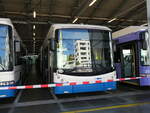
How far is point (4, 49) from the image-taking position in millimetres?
6113

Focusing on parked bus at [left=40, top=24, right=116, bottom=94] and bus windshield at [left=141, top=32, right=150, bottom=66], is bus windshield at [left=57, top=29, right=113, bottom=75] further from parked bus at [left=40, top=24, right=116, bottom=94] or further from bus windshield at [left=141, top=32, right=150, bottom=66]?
bus windshield at [left=141, top=32, right=150, bottom=66]

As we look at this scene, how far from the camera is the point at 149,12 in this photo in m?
4.79

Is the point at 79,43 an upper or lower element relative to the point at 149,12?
lower

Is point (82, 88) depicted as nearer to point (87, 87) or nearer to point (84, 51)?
point (87, 87)

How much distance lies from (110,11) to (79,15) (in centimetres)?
300

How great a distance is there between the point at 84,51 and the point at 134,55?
10.7 feet

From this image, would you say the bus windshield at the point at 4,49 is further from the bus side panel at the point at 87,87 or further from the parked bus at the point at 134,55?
the parked bus at the point at 134,55

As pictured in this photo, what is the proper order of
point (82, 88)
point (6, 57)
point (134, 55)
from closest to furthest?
point (6, 57), point (82, 88), point (134, 55)

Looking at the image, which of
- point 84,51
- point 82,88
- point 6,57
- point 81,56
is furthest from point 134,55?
point 6,57

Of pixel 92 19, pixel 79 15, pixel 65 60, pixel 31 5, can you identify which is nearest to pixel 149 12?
pixel 65 60

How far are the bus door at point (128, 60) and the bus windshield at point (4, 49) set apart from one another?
6050mm

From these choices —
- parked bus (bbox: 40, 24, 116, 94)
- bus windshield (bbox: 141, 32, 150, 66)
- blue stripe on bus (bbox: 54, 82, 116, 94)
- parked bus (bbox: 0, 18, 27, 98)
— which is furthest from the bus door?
parked bus (bbox: 0, 18, 27, 98)

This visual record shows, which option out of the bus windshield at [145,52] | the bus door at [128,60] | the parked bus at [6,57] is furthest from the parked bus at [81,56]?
the bus door at [128,60]

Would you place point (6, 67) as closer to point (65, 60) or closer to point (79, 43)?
point (65, 60)
